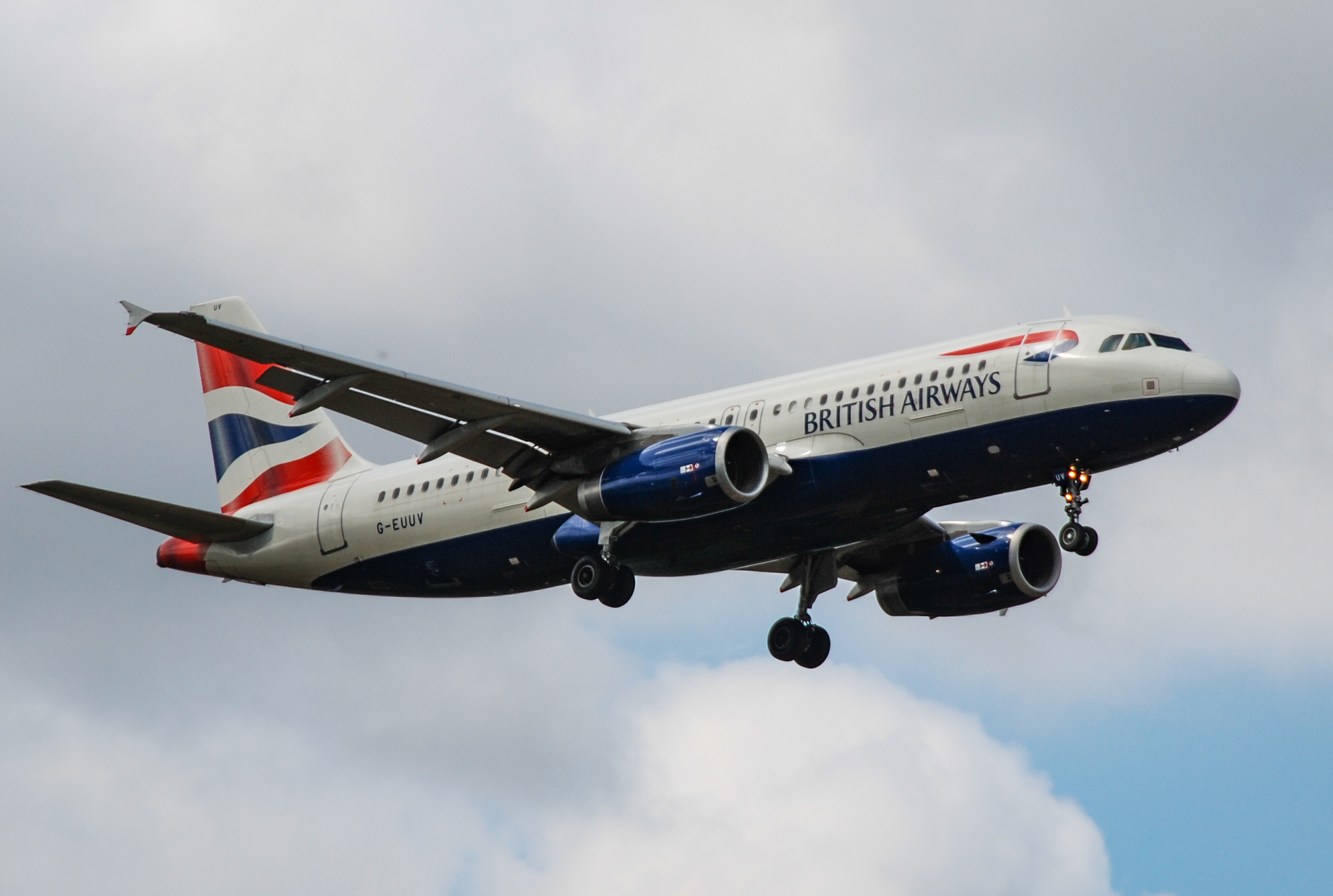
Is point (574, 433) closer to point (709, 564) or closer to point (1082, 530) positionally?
point (709, 564)

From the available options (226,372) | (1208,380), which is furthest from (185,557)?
(1208,380)

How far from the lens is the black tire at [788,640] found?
47188 millimetres

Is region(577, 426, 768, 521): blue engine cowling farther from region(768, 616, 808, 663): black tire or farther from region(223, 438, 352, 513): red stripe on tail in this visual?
A: region(223, 438, 352, 513): red stripe on tail

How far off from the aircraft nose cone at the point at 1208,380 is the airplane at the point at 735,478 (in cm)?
5

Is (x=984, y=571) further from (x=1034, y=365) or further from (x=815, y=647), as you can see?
(x=1034, y=365)

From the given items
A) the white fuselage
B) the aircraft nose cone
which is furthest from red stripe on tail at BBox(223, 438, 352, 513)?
the aircraft nose cone

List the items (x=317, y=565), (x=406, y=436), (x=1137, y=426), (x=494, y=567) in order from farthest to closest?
(x=317, y=565), (x=494, y=567), (x=406, y=436), (x=1137, y=426)

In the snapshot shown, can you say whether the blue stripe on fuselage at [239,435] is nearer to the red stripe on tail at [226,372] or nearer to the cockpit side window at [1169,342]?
the red stripe on tail at [226,372]

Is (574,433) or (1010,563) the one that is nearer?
(574,433)

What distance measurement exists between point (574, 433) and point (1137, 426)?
11912mm

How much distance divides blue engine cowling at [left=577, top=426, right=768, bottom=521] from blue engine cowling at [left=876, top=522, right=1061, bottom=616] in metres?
8.76

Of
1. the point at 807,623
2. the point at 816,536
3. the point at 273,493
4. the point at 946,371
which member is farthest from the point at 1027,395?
the point at 273,493

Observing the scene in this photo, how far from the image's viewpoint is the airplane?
37.5 meters

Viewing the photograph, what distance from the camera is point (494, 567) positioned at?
4434 centimetres
